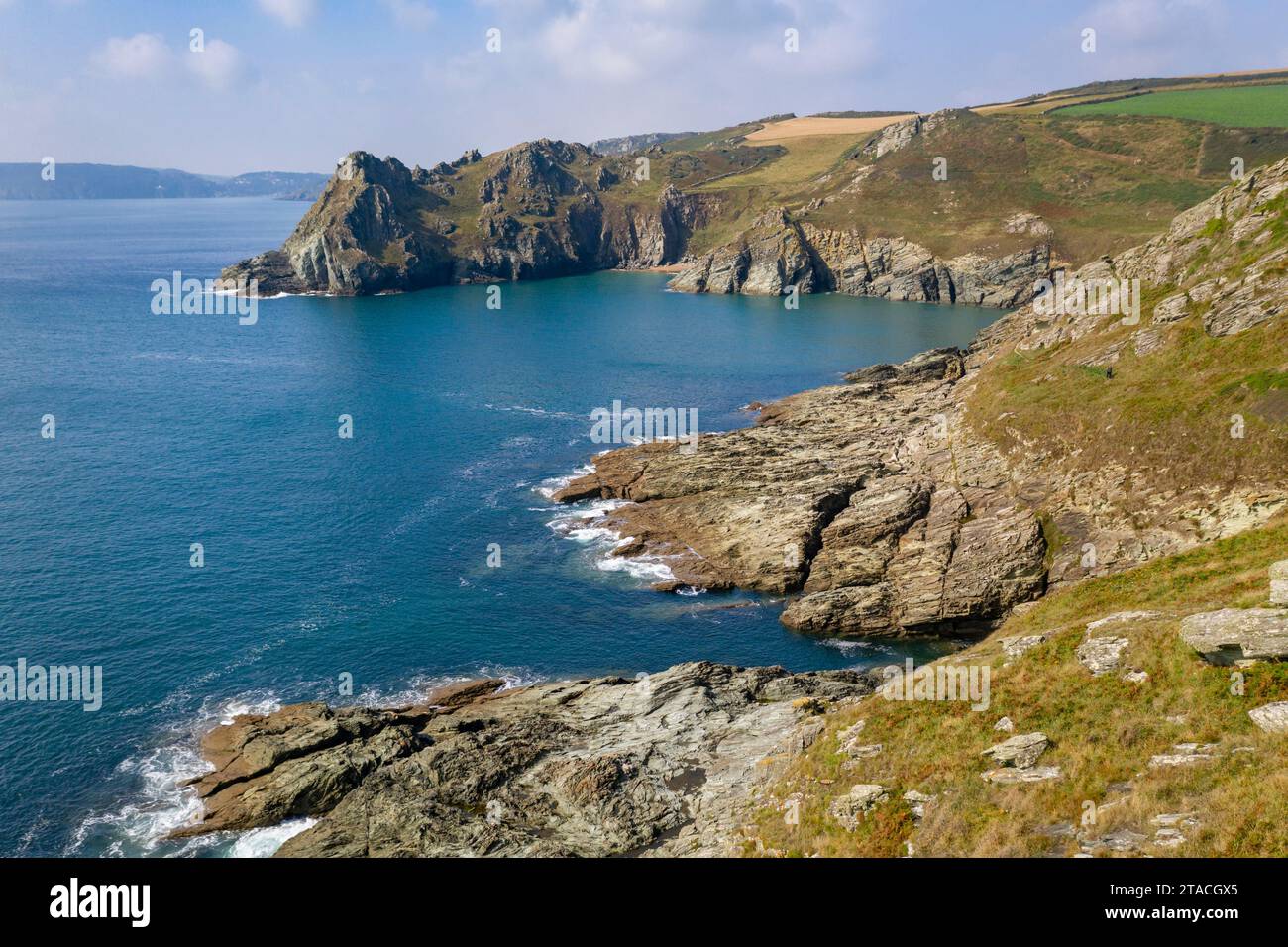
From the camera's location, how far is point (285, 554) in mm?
76562

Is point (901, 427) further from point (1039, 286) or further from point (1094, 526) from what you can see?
point (1039, 286)

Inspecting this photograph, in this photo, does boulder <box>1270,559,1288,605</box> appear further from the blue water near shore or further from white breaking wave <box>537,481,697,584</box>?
white breaking wave <box>537,481,697,584</box>

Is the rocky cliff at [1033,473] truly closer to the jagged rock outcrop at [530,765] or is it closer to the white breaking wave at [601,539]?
the white breaking wave at [601,539]

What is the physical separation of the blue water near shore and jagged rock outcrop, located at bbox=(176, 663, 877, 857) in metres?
3.17

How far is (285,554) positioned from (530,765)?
40872mm

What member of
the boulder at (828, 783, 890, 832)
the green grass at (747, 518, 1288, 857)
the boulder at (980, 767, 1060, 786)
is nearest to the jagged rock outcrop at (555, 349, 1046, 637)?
the green grass at (747, 518, 1288, 857)

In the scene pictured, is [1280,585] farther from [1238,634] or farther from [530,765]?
[530,765]

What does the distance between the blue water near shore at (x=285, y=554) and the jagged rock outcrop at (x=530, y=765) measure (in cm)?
317

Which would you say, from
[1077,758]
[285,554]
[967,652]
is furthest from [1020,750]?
[285,554]

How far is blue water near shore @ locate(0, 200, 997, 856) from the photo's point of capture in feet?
177

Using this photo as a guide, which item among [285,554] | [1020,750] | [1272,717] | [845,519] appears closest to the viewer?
[1272,717]

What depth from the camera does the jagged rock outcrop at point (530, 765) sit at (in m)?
40.3

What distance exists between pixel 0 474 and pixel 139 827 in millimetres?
65278
